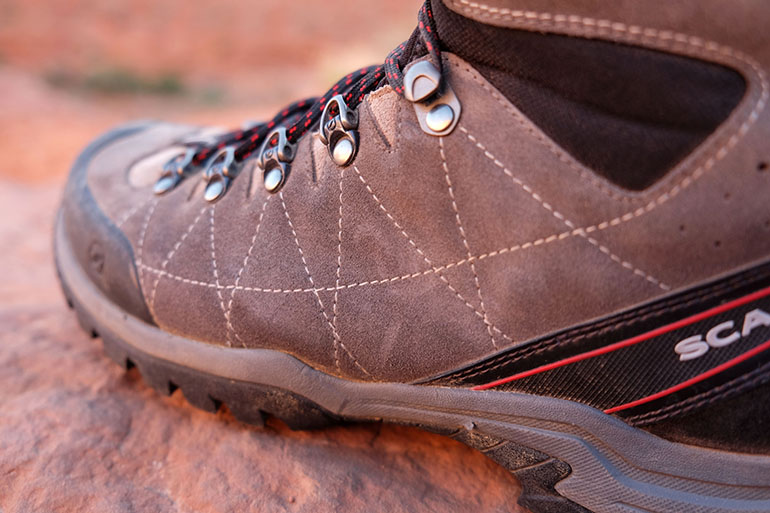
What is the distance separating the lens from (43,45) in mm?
10281

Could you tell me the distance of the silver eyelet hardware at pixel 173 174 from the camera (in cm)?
120

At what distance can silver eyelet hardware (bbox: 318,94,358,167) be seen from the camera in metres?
0.88

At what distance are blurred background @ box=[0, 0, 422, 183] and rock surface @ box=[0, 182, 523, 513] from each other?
3.05 metres

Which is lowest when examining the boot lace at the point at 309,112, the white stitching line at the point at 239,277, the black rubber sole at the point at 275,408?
the black rubber sole at the point at 275,408

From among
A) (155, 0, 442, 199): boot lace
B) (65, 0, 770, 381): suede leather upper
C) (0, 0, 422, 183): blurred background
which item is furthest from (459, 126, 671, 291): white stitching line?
(0, 0, 422, 183): blurred background

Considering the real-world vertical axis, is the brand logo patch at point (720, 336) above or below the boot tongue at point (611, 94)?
below

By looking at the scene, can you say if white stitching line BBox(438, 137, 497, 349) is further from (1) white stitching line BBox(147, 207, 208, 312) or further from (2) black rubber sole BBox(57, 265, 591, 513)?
(1) white stitching line BBox(147, 207, 208, 312)

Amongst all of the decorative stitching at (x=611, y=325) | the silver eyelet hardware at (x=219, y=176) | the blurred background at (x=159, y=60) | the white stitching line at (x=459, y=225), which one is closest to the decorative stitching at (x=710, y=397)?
the decorative stitching at (x=611, y=325)

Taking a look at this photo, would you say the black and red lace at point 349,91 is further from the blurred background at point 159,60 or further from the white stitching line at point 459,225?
the blurred background at point 159,60

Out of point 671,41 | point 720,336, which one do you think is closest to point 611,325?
point 720,336

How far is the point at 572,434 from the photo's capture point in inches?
33.6

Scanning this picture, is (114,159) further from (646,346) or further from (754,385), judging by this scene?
(754,385)

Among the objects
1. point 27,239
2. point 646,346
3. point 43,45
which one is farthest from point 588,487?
point 43,45

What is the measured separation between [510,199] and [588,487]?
45 cm
